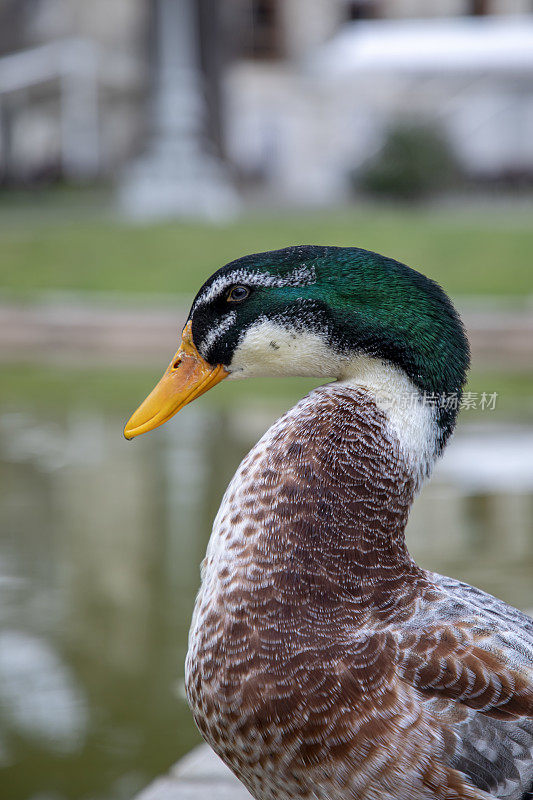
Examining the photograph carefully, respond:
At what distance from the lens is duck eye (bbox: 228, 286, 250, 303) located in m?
1.93

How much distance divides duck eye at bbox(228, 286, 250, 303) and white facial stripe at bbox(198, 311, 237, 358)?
25mm

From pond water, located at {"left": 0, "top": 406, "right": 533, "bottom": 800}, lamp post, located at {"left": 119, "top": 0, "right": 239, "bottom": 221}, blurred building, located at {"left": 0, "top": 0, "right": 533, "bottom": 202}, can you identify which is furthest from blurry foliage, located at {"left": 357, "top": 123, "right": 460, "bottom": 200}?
pond water, located at {"left": 0, "top": 406, "right": 533, "bottom": 800}

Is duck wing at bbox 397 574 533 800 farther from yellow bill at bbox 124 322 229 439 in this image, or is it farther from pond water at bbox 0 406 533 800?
pond water at bbox 0 406 533 800

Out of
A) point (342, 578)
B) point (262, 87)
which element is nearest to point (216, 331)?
point (342, 578)

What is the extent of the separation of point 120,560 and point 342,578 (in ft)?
9.35

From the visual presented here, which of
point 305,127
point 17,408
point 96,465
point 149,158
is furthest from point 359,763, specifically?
point 305,127

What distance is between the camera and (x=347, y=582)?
1880mm

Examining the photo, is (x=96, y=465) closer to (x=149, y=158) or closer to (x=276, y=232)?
(x=276, y=232)

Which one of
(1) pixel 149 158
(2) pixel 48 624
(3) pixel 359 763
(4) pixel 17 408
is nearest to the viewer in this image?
(3) pixel 359 763

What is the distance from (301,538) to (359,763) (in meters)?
0.38

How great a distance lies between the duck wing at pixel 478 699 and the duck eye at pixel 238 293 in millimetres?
649

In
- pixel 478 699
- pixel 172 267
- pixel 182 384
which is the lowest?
pixel 478 699

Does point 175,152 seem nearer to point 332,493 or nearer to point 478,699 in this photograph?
point 332,493

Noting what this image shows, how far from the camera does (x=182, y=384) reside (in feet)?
6.61
